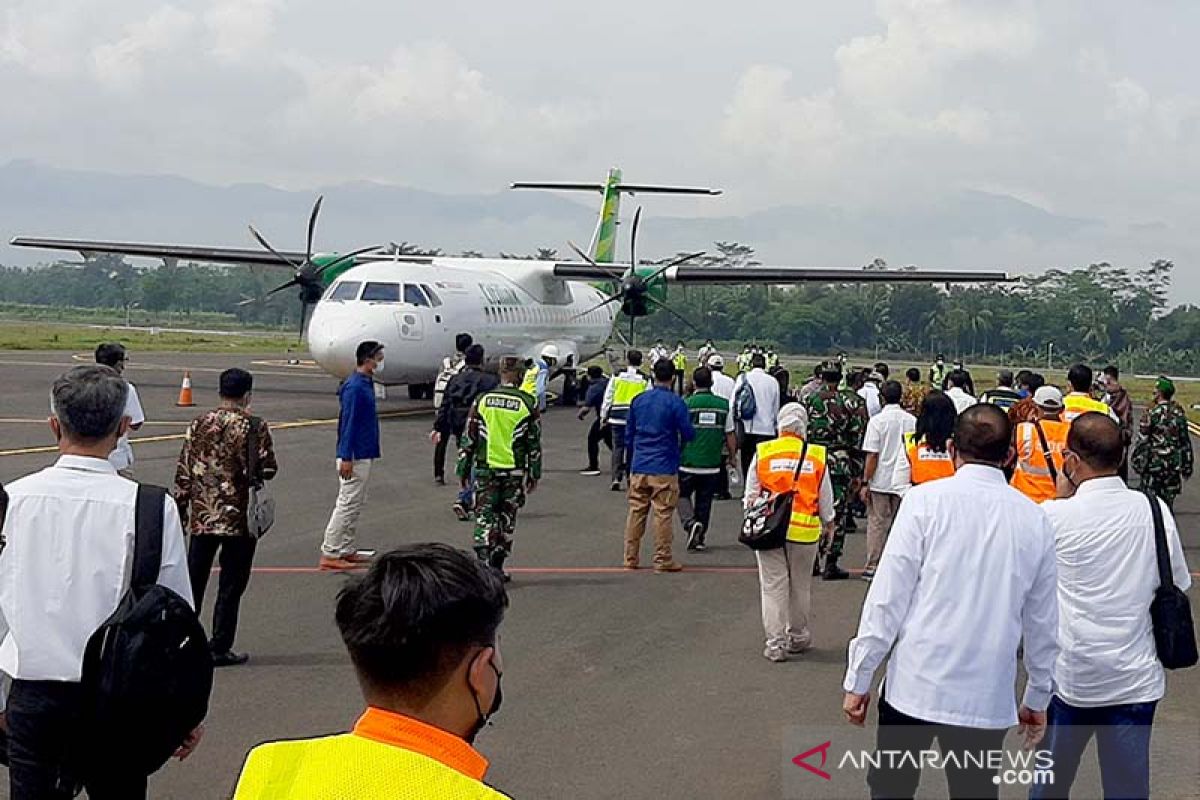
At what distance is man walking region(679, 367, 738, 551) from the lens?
11.2m

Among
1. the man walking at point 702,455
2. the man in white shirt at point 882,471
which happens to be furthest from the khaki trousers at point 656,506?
the man in white shirt at point 882,471

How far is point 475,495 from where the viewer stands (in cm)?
942

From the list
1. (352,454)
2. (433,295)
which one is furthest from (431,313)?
(352,454)

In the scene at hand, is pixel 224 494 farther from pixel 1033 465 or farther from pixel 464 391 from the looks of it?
pixel 464 391

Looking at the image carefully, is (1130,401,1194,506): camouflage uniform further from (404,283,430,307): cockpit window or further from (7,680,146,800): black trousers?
(404,283,430,307): cockpit window

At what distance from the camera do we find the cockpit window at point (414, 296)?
22984 mm

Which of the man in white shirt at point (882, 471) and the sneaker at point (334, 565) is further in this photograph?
the man in white shirt at point (882, 471)

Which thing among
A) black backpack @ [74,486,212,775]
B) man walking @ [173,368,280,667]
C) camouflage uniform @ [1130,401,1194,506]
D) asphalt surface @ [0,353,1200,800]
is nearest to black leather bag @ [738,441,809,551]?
asphalt surface @ [0,353,1200,800]

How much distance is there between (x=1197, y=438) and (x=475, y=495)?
2347 centimetres

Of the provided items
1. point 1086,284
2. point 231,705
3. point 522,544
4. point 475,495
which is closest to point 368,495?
point 522,544

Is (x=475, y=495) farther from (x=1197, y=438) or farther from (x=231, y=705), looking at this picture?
(x=1197, y=438)

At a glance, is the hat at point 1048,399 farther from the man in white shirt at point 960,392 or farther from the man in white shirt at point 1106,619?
the man in white shirt at point 1106,619

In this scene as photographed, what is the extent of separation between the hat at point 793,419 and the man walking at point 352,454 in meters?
3.28

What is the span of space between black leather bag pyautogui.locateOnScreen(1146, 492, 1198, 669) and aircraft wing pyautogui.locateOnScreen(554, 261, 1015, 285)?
26.1m
